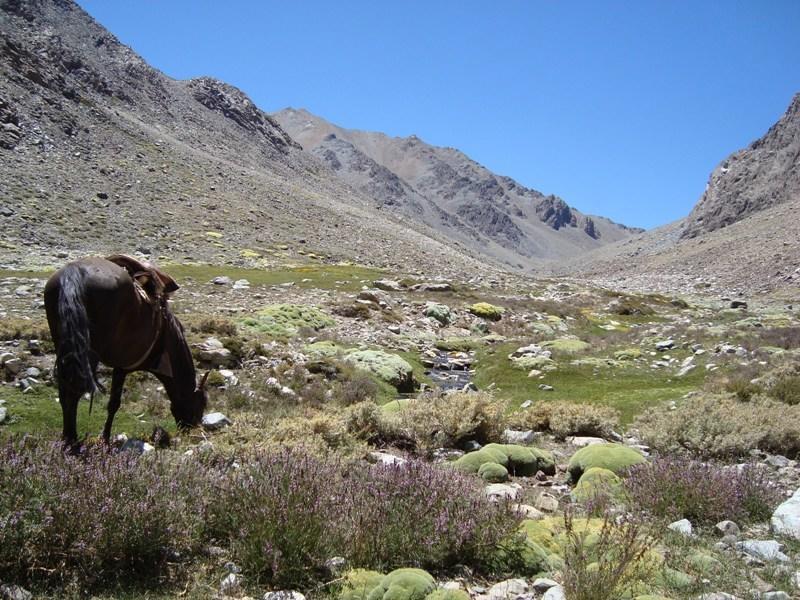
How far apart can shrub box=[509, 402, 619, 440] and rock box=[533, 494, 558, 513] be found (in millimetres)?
4256

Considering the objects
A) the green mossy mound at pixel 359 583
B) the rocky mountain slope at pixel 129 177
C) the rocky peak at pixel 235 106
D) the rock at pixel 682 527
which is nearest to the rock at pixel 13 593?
the green mossy mound at pixel 359 583

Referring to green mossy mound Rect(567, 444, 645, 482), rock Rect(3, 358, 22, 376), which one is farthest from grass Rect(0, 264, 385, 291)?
green mossy mound Rect(567, 444, 645, 482)

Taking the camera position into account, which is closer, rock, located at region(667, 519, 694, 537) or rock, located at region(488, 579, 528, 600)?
rock, located at region(488, 579, 528, 600)

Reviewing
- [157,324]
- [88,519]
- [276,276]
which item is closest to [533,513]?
[88,519]

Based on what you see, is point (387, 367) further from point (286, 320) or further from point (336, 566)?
point (336, 566)

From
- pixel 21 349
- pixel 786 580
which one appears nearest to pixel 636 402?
pixel 786 580

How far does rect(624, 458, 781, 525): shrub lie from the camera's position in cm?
639

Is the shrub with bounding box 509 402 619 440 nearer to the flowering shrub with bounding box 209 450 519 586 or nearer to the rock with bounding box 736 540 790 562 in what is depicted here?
the rock with bounding box 736 540 790 562

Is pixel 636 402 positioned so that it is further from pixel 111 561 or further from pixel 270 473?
pixel 111 561

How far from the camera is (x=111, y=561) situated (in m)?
4.34

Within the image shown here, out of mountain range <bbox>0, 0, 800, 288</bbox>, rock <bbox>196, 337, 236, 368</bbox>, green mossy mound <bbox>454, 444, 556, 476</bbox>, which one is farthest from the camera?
mountain range <bbox>0, 0, 800, 288</bbox>

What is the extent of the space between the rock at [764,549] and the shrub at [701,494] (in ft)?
2.34

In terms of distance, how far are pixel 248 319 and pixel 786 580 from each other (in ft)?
57.3

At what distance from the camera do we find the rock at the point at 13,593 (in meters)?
3.58
